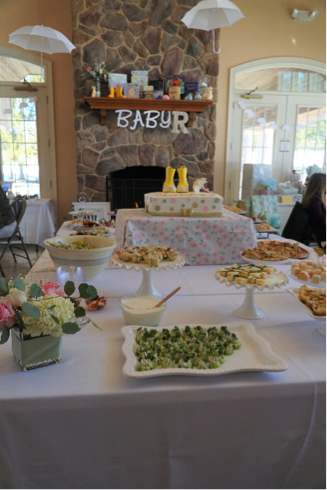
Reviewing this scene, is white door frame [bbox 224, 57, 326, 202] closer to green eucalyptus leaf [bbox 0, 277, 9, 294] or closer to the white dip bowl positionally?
the white dip bowl

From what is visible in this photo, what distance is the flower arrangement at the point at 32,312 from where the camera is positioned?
100 cm

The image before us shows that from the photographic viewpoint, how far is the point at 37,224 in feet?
17.3

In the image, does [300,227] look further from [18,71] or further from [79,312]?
[18,71]

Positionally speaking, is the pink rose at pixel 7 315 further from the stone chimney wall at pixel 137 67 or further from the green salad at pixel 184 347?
the stone chimney wall at pixel 137 67

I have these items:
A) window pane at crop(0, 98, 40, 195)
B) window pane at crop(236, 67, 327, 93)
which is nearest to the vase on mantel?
window pane at crop(0, 98, 40, 195)

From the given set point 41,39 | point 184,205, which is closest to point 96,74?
point 41,39

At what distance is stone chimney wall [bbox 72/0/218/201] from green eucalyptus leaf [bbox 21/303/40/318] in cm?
447

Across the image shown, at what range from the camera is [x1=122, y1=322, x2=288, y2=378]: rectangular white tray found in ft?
3.39

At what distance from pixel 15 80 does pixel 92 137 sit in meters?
Answer: 1.52

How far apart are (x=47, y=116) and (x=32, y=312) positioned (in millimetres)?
→ 5233

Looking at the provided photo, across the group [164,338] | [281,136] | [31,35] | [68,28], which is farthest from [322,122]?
[164,338]

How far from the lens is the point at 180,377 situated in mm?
1059

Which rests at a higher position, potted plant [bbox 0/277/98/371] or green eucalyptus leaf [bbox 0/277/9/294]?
green eucalyptus leaf [bbox 0/277/9/294]

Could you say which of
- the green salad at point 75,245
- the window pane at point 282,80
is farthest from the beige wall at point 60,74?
the green salad at point 75,245
